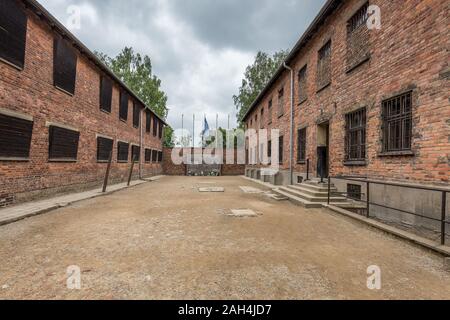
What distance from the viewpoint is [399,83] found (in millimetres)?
5762

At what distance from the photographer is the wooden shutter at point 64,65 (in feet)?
29.6

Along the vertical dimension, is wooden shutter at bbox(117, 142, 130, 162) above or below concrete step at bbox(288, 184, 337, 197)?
above

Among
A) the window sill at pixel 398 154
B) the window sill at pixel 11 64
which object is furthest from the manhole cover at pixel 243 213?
the window sill at pixel 11 64

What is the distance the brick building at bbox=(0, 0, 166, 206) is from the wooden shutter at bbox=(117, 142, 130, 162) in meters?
1.43

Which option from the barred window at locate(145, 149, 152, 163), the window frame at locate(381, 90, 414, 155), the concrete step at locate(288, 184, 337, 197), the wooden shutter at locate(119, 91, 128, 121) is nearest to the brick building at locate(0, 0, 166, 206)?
the wooden shutter at locate(119, 91, 128, 121)

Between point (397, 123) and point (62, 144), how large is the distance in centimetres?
1159

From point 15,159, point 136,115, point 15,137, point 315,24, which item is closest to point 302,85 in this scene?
point 315,24

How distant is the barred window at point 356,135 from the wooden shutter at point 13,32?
10845 millimetres

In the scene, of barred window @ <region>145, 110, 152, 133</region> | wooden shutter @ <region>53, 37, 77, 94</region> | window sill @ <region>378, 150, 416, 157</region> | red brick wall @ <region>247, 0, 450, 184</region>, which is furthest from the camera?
barred window @ <region>145, 110, 152, 133</region>

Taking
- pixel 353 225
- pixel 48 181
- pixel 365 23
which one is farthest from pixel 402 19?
pixel 48 181

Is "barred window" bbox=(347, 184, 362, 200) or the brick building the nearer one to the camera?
the brick building

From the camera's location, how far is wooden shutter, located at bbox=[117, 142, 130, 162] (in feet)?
51.2

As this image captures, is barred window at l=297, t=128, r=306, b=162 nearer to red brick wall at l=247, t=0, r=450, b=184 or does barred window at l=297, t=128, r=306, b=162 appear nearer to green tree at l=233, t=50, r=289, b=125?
red brick wall at l=247, t=0, r=450, b=184
